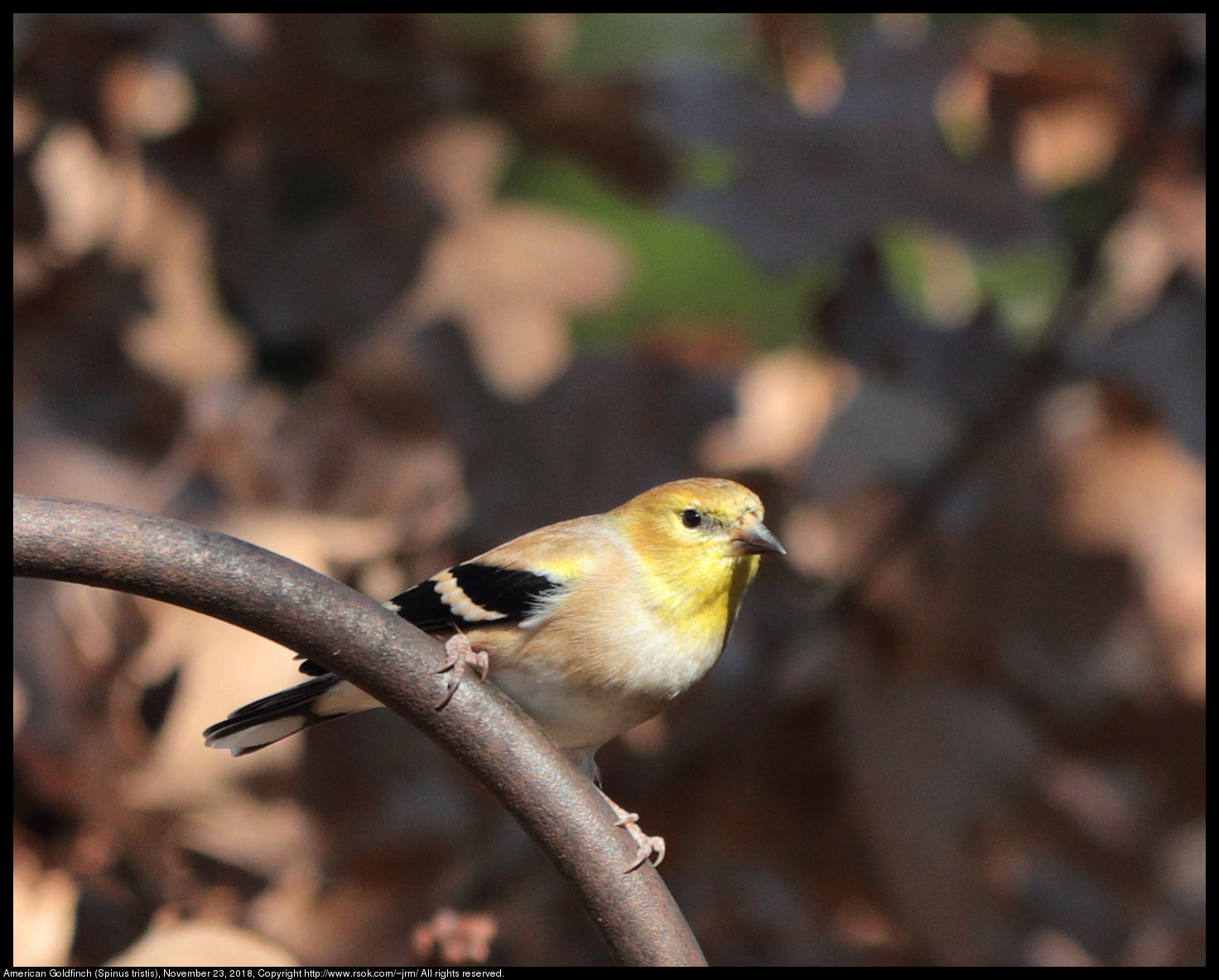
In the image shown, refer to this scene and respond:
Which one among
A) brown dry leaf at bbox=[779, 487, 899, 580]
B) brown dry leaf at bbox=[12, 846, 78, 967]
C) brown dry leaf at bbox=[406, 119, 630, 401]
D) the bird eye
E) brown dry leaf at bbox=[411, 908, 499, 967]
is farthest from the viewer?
brown dry leaf at bbox=[406, 119, 630, 401]

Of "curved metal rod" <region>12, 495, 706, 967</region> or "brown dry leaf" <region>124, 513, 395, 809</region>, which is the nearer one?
"curved metal rod" <region>12, 495, 706, 967</region>

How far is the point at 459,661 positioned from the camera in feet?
3.55

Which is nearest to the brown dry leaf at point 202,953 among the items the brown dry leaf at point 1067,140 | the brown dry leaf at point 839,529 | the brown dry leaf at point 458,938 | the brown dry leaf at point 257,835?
the brown dry leaf at point 458,938

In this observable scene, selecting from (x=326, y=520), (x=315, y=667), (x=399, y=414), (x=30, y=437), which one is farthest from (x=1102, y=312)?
(x=30, y=437)

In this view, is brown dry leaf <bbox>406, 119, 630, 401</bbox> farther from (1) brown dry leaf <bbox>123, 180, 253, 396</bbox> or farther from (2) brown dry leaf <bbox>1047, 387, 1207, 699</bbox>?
(2) brown dry leaf <bbox>1047, 387, 1207, 699</bbox>

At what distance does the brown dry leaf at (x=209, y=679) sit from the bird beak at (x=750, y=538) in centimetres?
84

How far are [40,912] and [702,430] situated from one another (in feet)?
4.34

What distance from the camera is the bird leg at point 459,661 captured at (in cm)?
106

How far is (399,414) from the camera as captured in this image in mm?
2473

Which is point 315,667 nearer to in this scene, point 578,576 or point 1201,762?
point 578,576

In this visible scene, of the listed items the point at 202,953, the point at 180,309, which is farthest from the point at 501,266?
the point at 202,953

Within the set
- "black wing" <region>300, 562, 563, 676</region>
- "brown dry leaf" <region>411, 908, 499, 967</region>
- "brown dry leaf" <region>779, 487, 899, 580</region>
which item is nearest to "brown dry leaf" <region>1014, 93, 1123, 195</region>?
"brown dry leaf" <region>779, 487, 899, 580</region>

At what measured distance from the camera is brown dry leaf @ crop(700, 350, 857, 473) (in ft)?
8.20

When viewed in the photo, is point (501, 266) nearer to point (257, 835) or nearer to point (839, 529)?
point (839, 529)
